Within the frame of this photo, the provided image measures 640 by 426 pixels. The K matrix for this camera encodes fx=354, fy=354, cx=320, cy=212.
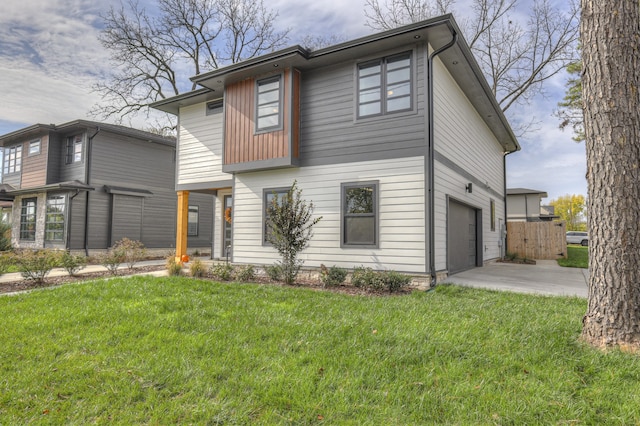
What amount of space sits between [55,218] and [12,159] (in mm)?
5385

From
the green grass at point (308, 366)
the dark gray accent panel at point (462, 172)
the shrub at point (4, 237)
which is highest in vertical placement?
the dark gray accent panel at point (462, 172)

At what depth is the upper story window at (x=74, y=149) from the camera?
14.3 m

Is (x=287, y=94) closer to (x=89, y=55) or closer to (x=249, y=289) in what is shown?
(x=249, y=289)

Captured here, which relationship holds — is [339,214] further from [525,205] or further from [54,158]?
[525,205]

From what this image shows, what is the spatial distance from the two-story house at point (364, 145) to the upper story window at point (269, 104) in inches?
1.0

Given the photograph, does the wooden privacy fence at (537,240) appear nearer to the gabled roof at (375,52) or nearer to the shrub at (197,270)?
the gabled roof at (375,52)

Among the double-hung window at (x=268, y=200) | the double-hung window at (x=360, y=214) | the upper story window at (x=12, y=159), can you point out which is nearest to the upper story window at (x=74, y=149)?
Result: the upper story window at (x=12, y=159)

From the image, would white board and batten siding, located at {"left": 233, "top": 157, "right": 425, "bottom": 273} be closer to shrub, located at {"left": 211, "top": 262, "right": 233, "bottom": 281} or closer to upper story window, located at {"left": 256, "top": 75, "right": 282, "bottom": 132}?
shrub, located at {"left": 211, "top": 262, "right": 233, "bottom": 281}

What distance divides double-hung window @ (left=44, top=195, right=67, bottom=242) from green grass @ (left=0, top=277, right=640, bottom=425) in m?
10.5

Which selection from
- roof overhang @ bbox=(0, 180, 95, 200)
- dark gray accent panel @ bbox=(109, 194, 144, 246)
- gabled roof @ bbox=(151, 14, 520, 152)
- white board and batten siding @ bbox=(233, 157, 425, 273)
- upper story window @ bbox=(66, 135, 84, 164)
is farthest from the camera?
dark gray accent panel @ bbox=(109, 194, 144, 246)

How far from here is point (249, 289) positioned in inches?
259

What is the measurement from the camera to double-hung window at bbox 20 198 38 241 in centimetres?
1509

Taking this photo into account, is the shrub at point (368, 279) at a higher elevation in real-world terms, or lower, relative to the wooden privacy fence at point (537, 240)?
lower

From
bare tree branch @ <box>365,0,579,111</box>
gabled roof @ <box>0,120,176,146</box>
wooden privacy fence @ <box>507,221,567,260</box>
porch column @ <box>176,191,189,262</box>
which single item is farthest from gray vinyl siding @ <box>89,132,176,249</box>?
wooden privacy fence @ <box>507,221,567,260</box>
